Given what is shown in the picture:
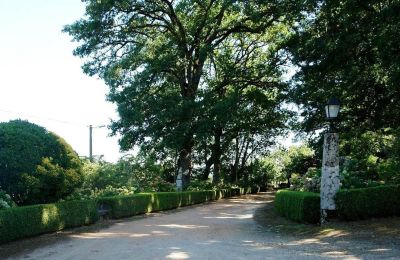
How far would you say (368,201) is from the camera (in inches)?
459

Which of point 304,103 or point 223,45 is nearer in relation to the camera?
point 304,103

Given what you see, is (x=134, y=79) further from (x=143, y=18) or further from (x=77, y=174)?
(x=77, y=174)

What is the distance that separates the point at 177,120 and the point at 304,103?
25.0ft

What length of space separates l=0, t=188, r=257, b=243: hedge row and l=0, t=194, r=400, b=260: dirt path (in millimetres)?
274

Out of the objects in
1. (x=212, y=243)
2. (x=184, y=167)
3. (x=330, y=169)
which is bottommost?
(x=212, y=243)

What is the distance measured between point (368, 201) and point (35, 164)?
29.5ft

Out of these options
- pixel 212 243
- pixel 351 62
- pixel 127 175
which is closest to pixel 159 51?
pixel 127 175

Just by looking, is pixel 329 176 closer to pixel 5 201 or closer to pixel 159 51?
pixel 5 201

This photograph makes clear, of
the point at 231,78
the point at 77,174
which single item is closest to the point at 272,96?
the point at 231,78

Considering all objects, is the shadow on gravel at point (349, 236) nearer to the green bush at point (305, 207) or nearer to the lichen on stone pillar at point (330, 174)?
the green bush at point (305, 207)

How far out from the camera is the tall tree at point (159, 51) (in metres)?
25.2

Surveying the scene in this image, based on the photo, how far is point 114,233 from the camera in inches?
459

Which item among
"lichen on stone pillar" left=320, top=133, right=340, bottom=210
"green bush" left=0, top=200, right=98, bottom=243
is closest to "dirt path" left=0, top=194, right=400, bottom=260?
"green bush" left=0, top=200, right=98, bottom=243

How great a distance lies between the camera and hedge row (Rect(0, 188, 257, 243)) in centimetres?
938
